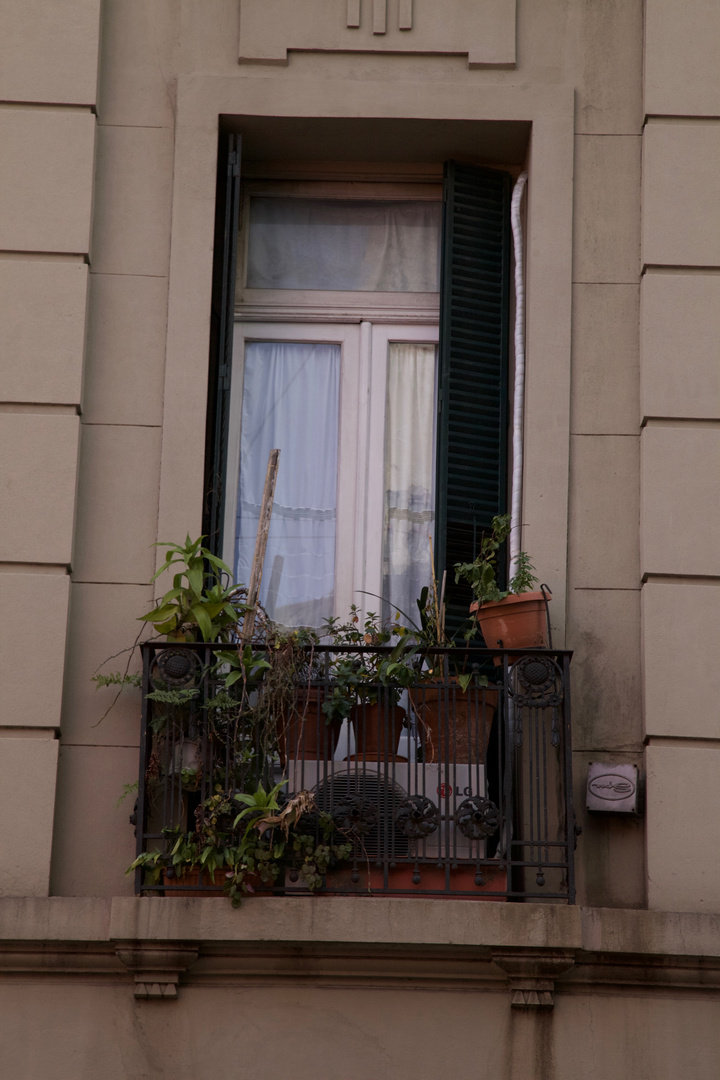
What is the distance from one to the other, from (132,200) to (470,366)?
1.84 meters

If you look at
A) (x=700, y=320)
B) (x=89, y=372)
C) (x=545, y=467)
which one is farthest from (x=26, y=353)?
(x=700, y=320)

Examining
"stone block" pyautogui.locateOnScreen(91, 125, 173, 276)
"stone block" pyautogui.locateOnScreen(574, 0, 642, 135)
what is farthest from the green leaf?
"stone block" pyautogui.locateOnScreen(574, 0, 642, 135)

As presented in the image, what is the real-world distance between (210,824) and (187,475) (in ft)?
5.59

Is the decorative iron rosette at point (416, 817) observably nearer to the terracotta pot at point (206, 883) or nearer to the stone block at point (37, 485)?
the terracotta pot at point (206, 883)

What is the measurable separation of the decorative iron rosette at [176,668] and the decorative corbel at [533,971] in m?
1.74

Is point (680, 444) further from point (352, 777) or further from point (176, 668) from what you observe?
point (176, 668)

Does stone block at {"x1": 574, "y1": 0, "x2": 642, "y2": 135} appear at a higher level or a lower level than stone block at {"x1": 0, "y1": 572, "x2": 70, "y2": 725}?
higher

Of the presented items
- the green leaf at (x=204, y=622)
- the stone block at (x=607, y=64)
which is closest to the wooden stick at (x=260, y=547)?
the green leaf at (x=204, y=622)

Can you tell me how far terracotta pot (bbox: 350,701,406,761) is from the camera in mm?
7238

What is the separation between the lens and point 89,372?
786cm

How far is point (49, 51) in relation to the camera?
26.5 ft

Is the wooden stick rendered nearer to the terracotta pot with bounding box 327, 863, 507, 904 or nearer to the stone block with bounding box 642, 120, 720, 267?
the terracotta pot with bounding box 327, 863, 507, 904

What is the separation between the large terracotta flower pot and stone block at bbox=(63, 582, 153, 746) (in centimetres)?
157

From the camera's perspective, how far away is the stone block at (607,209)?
8.01 m
